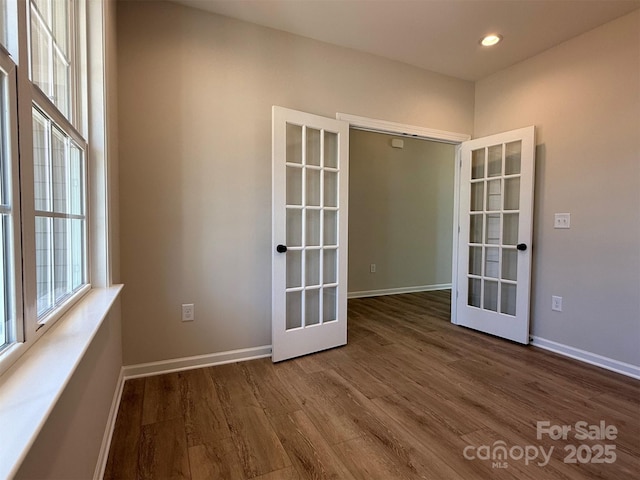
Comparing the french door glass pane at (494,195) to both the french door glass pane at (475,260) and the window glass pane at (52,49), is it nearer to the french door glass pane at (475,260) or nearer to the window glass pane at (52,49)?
the french door glass pane at (475,260)

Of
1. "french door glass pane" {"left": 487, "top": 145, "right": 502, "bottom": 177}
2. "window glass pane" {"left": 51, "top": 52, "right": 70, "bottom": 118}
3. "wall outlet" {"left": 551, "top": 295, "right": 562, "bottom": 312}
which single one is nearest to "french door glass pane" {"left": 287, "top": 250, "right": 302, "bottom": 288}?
"window glass pane" {"left": 51, "top": 52, "right": 70, "bottom": 118}

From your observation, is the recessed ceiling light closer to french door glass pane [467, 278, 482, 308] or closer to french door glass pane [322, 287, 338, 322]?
french door glass pane [467, 278, 482, 308]

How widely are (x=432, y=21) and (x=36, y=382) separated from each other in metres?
3.10

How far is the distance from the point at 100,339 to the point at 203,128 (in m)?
1.61

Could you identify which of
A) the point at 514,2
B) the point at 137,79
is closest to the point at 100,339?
the point at 137,79

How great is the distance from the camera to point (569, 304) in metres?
2.81

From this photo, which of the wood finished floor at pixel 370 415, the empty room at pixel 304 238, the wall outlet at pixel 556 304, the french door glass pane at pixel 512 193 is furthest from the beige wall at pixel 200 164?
the wall outlet at pixel 556 304

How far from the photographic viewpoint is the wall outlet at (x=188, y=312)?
2445 millimetres

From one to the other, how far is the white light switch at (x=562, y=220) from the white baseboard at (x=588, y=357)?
104 centimetres

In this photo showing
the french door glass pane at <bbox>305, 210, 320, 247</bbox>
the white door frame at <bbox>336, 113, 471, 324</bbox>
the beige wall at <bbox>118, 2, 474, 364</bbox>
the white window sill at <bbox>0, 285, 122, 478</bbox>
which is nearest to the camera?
the white window sill at <bbox>0, 285, 122, 478</bbox>

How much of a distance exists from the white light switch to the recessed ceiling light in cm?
159

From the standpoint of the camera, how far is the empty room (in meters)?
1.30

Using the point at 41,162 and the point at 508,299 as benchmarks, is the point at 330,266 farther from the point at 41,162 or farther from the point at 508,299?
the point at 41,162

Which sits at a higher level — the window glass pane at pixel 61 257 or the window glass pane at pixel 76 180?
the window glass pane at pixel 76 180
